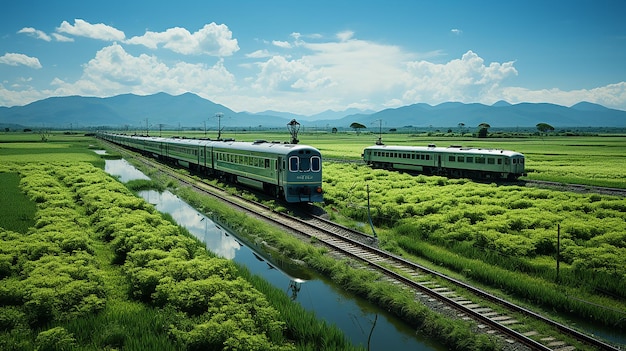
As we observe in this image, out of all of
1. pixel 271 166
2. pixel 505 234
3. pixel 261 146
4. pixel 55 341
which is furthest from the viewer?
pixel 261 146

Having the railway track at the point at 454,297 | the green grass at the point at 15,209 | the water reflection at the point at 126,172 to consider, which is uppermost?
the green grass at the point at 15,209

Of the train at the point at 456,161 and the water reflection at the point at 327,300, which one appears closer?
the water reflection at the point at 327,300

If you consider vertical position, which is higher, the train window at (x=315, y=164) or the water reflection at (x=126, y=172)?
the train window at (x=315, y=164)

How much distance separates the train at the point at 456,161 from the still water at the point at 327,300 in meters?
25.8

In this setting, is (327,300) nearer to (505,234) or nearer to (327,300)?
(327,300)

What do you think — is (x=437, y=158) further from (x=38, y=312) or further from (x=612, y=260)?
(x=38, y=312)

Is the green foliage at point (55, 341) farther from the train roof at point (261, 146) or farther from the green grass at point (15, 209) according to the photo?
the train roof at point (261, 146)

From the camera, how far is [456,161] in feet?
141

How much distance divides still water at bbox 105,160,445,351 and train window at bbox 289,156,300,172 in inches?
197

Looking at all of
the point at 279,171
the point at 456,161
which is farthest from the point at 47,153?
the point at 456,161

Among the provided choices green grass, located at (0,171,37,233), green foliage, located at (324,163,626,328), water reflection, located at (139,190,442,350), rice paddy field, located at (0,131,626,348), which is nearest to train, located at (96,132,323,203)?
rice paddy field, located at (0,131,626,348)

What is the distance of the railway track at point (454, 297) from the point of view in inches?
415

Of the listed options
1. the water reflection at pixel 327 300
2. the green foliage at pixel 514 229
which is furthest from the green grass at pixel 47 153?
the water reflection at pixel 327 300

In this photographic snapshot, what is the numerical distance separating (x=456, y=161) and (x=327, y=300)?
31.9 m
